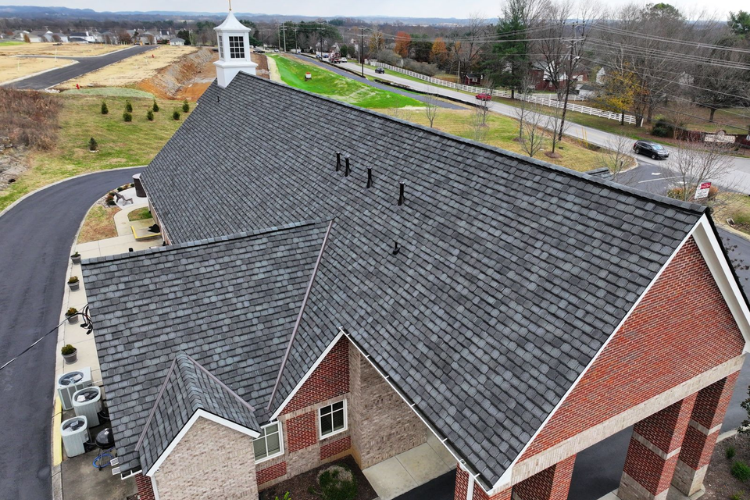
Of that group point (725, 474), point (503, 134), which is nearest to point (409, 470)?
point (725, 474)

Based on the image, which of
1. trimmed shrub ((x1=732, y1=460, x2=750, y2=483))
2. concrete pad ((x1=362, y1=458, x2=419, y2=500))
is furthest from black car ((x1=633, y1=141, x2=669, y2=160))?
concrete pad ((x1=362, y1=458, x2=419, y2=500))

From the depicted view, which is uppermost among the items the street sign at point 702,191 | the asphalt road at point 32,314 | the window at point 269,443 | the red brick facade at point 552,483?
the street sign at point 702,191

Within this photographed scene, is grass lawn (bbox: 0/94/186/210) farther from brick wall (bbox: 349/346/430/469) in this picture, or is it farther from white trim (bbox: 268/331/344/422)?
brick wall (bbox: 349/346/430/469)

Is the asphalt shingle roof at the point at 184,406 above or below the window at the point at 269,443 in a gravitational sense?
above

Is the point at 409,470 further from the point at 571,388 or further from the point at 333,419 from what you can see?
the point at 571,388

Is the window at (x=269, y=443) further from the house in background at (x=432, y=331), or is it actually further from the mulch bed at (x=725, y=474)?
the mulch bed at (x=725, y=474)

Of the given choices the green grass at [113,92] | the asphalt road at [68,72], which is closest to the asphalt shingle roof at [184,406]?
the green grass at [113,92]
